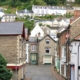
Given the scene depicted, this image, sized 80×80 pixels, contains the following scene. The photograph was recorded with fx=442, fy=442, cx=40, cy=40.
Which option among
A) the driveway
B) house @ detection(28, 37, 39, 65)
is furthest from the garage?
the driveway

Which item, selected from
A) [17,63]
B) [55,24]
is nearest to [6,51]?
[17,63]

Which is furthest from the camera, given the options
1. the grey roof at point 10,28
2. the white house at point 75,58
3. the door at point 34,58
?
the door at point 34,58

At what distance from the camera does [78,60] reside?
135 ft

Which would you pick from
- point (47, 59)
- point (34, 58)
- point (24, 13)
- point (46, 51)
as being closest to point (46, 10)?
point (24, 13)

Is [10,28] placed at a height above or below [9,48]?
above

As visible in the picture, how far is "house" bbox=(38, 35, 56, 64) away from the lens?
83.9 meters

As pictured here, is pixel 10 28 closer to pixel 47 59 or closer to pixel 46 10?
pixel 47 59

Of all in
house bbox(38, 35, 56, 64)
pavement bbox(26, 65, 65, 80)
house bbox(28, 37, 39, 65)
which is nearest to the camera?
pavement bbox(26, 65, 65, 80)

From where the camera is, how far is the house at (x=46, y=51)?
83.9 meters

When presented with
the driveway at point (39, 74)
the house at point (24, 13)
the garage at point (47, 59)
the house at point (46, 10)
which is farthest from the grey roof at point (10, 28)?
the house at point (46, 10)

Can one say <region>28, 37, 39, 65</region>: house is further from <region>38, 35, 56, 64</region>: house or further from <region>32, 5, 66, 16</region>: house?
<region>32, 5, 66, 16</region>: house

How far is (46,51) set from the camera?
84.4 m

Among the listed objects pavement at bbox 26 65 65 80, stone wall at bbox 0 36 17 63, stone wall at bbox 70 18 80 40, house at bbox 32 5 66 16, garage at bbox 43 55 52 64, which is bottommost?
pavement at bbox 26 65 65 80

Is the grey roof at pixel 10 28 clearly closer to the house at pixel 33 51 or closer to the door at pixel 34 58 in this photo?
the house at pixel 33 51
